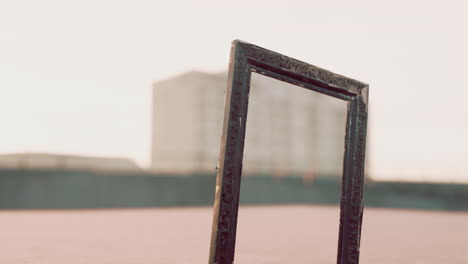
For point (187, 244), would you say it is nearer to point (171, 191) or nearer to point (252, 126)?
point (171, 191)

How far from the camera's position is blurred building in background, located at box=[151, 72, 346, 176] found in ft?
119

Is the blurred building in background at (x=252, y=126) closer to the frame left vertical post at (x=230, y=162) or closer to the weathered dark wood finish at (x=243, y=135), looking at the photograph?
the weathered dark wood finish at (x=243, y=135)

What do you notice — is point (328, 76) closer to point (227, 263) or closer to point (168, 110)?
point (227, 263)

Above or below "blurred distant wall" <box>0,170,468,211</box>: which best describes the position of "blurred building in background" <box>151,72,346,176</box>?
above

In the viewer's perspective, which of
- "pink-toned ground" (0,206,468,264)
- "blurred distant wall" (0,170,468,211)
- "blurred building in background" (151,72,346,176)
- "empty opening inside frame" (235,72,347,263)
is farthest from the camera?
"blurred building in background" (151,72,346,176)

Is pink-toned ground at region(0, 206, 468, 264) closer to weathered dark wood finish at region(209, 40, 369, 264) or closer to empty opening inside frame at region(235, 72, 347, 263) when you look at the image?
empty opening inside frame at region(235, 72, 347, 263)

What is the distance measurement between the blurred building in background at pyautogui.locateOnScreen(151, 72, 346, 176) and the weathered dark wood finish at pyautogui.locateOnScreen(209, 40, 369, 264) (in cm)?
3142

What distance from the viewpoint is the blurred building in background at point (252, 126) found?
3638 centimetres

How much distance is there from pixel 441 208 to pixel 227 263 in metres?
20.9

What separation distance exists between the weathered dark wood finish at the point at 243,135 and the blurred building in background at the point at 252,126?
3142 cm

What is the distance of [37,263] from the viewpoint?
17.7 ft

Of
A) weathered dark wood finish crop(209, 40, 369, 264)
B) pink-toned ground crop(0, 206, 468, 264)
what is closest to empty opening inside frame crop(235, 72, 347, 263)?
pink-toned ground crop(0, 206, 468, 264)

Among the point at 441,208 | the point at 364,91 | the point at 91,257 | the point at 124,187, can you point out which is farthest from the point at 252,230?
the point at 441,208

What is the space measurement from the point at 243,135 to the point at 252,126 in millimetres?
33568
